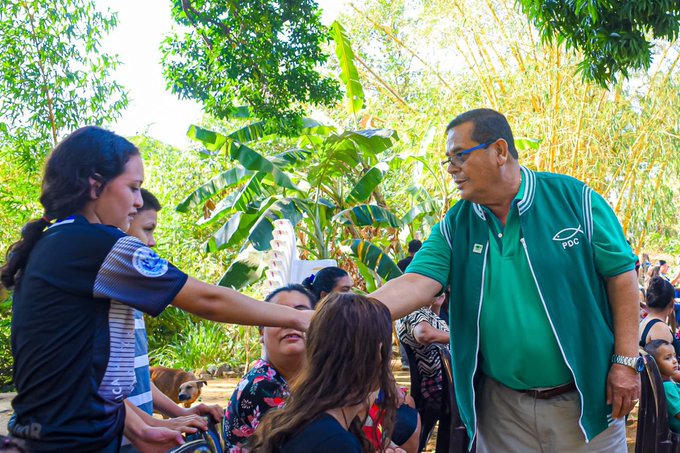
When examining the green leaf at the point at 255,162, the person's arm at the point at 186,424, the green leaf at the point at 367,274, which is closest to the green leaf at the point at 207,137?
the green leaf at the point at 255,162

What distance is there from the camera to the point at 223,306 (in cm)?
236

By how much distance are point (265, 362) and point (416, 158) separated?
8.74 m

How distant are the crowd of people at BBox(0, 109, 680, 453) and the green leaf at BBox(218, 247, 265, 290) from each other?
6.29m

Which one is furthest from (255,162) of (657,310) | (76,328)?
(76,328)

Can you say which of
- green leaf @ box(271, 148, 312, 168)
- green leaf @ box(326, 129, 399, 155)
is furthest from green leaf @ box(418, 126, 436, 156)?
green leaf @ box(326, 129, 399, 155)

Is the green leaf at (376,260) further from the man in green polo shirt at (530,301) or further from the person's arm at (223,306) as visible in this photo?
the person's arm at (223,306)

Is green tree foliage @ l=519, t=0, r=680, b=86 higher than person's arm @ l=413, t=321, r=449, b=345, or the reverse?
green tree foliage @ l=519, t=0, r=680, b=86

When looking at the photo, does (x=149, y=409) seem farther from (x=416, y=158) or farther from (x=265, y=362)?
(x=416, y=158)

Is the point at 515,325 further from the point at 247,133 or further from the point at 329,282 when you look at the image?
the point at 247,133

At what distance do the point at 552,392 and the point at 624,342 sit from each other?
0.33 m

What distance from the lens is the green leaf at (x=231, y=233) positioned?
10.4 m

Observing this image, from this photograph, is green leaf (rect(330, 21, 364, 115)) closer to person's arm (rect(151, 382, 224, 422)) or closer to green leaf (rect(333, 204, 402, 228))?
green leaf (rect(333, 204, 402, 228))

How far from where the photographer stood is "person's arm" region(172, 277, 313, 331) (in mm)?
2295

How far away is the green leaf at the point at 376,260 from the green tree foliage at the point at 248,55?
8.36 ft
